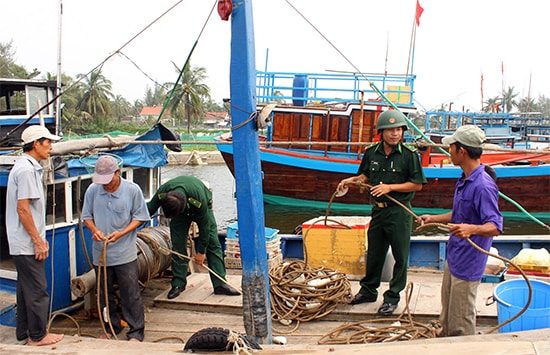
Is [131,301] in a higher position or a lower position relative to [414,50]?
lower

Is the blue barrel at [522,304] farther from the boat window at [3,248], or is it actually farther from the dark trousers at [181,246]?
the boat window at [3,248]

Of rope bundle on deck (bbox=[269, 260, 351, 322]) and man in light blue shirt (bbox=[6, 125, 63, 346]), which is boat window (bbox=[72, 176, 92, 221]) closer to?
man in light blue shirt (bbox=[6, 125, 63, 346])

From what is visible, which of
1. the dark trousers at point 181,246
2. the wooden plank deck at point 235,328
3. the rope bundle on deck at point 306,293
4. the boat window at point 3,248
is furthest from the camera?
the dark trousers at point 181,246

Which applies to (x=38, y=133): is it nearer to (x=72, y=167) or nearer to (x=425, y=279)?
(x=72, y=167)

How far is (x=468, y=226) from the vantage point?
3.17 meters

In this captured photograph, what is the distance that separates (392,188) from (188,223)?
2.31 m

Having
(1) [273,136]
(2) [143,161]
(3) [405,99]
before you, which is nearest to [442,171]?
(3) [405,99]

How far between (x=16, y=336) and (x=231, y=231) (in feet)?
11.9

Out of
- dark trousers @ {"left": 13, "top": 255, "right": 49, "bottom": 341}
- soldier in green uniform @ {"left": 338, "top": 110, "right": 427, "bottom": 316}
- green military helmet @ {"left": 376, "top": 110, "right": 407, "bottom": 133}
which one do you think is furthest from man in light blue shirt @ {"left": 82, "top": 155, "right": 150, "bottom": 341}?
green military helmet @ {"left": 376, "top": 110, "right": 407, "bottom": 133}

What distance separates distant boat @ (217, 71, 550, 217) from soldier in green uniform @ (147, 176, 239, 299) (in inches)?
422

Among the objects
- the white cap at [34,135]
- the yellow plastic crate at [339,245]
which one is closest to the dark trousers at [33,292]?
the white cap at [34,135]

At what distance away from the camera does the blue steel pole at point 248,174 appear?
3566mm

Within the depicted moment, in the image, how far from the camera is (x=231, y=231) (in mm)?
7422

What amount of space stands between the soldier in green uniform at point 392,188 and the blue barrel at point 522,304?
103cm
